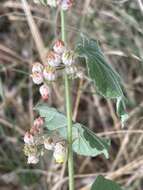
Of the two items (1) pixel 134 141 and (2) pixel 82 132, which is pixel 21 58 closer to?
(1) pixel 134 141

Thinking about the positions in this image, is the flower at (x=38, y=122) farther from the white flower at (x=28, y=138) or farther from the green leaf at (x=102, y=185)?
the green leaf at (x=102, y=185)

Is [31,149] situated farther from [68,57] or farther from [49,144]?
[68,57]

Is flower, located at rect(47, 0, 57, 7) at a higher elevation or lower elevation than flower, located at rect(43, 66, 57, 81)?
higher

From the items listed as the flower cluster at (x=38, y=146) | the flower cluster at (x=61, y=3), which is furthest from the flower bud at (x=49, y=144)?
the flower cluster at (x=61, y=3)

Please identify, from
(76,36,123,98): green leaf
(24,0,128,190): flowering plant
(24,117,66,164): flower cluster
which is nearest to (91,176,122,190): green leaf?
(24,0,128,190): flowering plant

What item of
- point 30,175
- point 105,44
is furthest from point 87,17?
point 30,175

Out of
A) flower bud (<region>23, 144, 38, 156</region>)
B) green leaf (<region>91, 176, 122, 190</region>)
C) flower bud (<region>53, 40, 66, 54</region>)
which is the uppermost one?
flower bud (<region>53, 40, 66, 54</region>)

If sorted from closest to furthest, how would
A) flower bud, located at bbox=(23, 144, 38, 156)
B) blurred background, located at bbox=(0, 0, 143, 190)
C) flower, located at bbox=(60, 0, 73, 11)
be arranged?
flower, located at bbox=(60, 0, 73, 11)
flower bud, located at bbox=(23, 144, 38, 156)
blurred background, located at bbox=(0, 0, 143, 190)

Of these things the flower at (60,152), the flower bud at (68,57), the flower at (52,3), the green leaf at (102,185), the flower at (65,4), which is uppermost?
the flower at (52,3)

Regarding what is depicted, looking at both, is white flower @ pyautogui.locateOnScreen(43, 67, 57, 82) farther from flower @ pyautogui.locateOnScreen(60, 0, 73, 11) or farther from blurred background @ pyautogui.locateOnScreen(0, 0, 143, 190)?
blurred background @ pyautogui.locateOnScreen(0, 0, 143, 190)

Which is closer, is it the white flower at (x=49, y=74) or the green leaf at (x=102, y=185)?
the white flower at (x=49, y=74)
